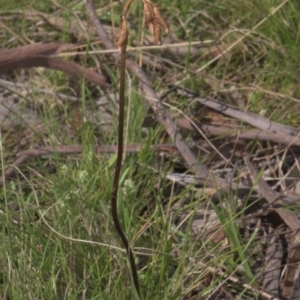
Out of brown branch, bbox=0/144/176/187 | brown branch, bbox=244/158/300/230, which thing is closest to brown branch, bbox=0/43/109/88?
brown branch, bbox=0/144/176/187

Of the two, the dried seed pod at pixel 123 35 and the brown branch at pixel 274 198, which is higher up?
the dried seed pod at pixel 123 35

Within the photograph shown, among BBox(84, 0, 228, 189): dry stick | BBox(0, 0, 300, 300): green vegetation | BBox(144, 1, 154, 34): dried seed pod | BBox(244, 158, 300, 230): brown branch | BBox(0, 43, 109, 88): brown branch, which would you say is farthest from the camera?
BBox(0, 43, 109, 88): brown branch

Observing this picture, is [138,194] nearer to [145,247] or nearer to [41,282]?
[145,247]

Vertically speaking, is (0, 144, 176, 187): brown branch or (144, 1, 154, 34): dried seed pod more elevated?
(144, 1, 154, 34): dried seed pod

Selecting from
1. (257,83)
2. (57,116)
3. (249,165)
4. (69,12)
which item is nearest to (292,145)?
(249,165)

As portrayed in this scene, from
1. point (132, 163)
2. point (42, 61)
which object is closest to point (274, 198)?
point (132, 163)

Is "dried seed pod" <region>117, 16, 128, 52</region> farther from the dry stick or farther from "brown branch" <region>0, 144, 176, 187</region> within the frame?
"brown branch" <region>0, 144, 176, 187</region>

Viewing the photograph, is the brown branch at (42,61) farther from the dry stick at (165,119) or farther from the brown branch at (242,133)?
the brown branch at (242,133)

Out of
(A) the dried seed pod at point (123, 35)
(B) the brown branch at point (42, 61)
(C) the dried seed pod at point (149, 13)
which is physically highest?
(C) the dried seed pod at point (149, 13)

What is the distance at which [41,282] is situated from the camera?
2.16 meters

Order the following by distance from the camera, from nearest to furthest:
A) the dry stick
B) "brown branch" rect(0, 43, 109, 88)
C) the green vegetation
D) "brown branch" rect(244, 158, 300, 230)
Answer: the green vegetation < "brown branch" rect(244, 158, 300, 230) < the dry stick < "brown branch" rect(0, 43, 109, 88)

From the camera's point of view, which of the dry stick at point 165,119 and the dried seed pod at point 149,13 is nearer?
the dried seed pod at point 149,13

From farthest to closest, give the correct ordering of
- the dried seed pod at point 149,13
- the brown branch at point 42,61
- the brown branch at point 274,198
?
the brown branch at point 42,61 < the brown branch at point 274,198 < the dried seed pod at point 149,13

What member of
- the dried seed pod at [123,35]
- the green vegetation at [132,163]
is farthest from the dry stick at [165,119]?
the dried seed pod at [123,35]
